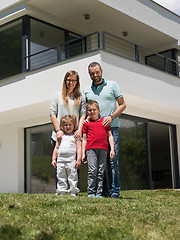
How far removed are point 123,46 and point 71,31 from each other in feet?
7.99

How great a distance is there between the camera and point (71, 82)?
240 inches

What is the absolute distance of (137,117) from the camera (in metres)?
13.2

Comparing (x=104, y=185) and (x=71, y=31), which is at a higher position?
(x=71, y=31)

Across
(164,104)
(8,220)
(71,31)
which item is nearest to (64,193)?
(8,220)

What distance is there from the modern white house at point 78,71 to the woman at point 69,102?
374 cm

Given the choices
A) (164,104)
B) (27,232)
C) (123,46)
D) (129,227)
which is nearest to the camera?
(27,232)

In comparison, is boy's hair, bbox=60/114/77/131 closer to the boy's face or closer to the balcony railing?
the boy's face

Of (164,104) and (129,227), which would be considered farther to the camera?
(164,104)

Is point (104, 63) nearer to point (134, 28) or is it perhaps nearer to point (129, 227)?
point (134, 28)

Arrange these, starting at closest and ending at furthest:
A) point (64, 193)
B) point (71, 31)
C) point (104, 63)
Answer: point (64, 193) → point (104, 63) → point (71, 31)

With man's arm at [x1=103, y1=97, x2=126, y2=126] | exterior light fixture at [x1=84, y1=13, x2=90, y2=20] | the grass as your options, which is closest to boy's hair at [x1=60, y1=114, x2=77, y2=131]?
man's arm at [x1=103, y1=97, x2=126, y2=126]

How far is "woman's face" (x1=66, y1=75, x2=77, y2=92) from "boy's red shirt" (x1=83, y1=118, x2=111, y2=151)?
0.70 meters

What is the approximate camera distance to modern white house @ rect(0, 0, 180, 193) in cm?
1072

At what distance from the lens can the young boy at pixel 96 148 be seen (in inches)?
224
